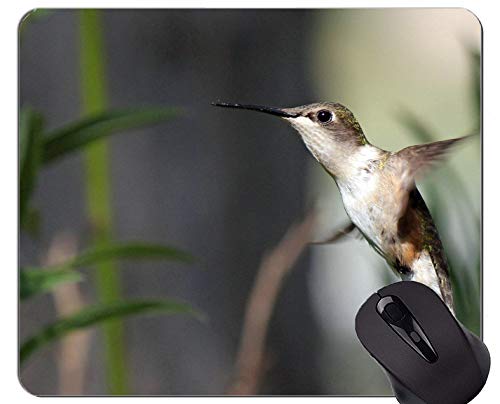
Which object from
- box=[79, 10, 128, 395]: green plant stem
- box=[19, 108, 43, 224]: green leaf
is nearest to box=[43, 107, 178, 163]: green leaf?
box=[19, 108, 43, 224]: green leaf

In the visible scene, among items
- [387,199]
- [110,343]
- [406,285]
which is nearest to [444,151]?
[387,199]

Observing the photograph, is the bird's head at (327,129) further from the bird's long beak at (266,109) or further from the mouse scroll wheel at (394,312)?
the mouse scroll wheel at (394,312)

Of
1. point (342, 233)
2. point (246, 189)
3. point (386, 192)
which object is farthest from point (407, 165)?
point (246, 189)

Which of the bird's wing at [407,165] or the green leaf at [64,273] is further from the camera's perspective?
the bird's wing at [407,165]

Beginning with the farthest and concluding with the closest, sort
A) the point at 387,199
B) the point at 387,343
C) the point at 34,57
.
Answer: the point at 34,57 < the point at 387,199 < the point at 387,343

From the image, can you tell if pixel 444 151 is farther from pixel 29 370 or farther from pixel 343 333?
pixel 29 370

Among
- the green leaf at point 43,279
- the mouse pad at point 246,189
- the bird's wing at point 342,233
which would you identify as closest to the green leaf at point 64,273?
the green leaf at point 43,279

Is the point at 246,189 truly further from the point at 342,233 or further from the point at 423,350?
the point at 423,350
